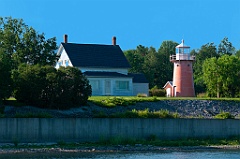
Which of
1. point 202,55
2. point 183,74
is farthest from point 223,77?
point 202,55

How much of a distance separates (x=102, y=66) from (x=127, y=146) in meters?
24.6

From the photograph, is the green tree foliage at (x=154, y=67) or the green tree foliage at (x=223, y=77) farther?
the green tree foliage at (x=154, y=67)

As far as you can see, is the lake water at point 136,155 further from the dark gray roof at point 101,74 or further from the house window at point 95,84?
the dark gray roof at point 101,74

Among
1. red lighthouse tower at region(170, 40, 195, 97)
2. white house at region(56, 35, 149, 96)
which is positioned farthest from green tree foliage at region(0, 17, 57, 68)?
red lighthouse tower at region(170, 40, 195, 97)

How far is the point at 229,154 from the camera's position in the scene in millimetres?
34094

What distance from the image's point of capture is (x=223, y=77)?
206 ft

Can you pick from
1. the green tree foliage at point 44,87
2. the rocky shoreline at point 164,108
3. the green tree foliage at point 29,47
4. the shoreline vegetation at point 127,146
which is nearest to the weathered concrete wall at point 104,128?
the shoreline vegetation at point 127,146

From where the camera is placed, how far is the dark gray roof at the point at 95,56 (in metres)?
59.3

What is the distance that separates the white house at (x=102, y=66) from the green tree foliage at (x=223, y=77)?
24.2ft

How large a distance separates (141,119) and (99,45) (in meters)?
26.3

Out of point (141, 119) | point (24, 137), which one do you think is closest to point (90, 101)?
point (141, 119)

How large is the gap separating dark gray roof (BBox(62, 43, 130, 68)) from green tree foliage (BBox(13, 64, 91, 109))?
686 inches

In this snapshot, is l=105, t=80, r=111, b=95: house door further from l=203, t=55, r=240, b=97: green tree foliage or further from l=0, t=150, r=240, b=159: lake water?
l=0, t=150, r=240, b=159: lake water

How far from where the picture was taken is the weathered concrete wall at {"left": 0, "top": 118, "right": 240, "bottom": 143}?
113ft
